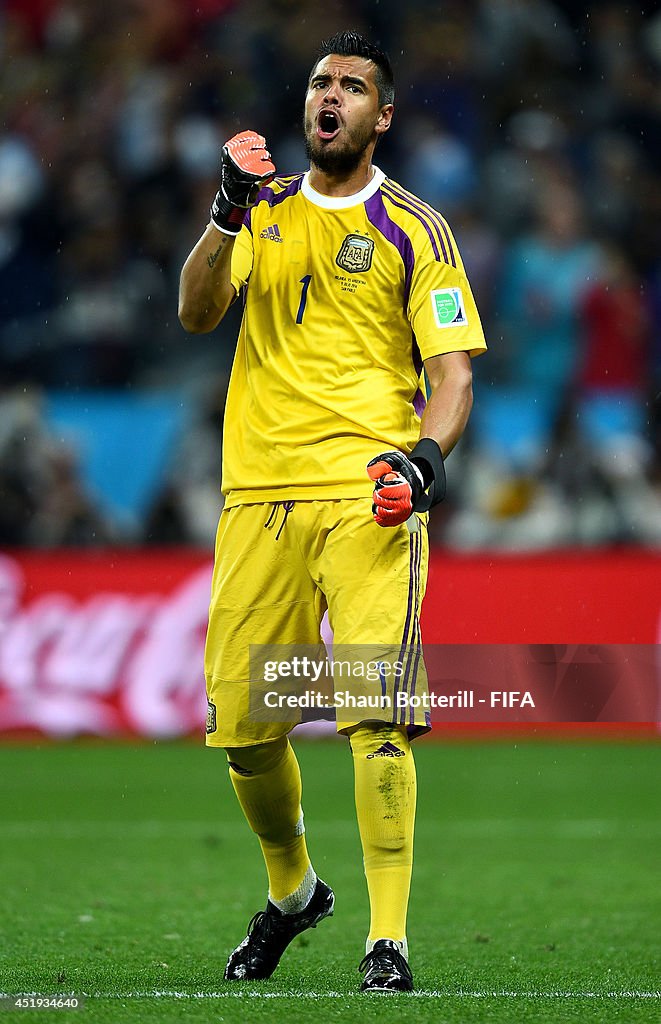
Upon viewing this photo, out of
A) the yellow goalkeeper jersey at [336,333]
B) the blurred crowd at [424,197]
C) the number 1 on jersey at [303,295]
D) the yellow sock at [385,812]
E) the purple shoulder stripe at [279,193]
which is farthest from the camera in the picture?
the blurred crowd at [424,197]

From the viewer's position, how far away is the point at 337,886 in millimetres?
→ 6418

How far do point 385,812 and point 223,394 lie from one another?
9039 mm

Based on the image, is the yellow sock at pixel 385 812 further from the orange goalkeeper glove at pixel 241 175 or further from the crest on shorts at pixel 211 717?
the orange goalkeeper glove at pixel 241 175

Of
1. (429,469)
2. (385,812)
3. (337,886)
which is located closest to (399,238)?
(429,469)

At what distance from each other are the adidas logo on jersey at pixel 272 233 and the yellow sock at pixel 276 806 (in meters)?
1.39

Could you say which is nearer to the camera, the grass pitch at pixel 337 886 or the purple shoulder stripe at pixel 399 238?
the grass pitch at pixel 337 886

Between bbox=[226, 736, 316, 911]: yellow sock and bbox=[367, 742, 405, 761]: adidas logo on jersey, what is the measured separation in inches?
14.2

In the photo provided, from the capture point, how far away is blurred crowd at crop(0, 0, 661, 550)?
40.7 ft

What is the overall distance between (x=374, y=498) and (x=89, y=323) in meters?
9.81

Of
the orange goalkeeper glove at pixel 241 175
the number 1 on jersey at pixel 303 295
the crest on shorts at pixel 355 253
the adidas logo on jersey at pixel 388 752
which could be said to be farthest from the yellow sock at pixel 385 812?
the orange goalkeeper glove at pixel 241 175

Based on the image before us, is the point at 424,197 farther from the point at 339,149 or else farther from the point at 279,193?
the point at 339,149

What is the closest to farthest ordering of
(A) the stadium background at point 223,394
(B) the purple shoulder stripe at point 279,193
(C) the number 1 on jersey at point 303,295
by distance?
(C) the number 1 on jersey at point 303,295 < (B) the purple shoulder stripe at point 279,193 < (A) the stadium background at point 223,394

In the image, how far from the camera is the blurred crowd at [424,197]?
1241cm

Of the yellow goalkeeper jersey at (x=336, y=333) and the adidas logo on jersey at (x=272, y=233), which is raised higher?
the adidas logo on jersey at (x=272, y=233)
